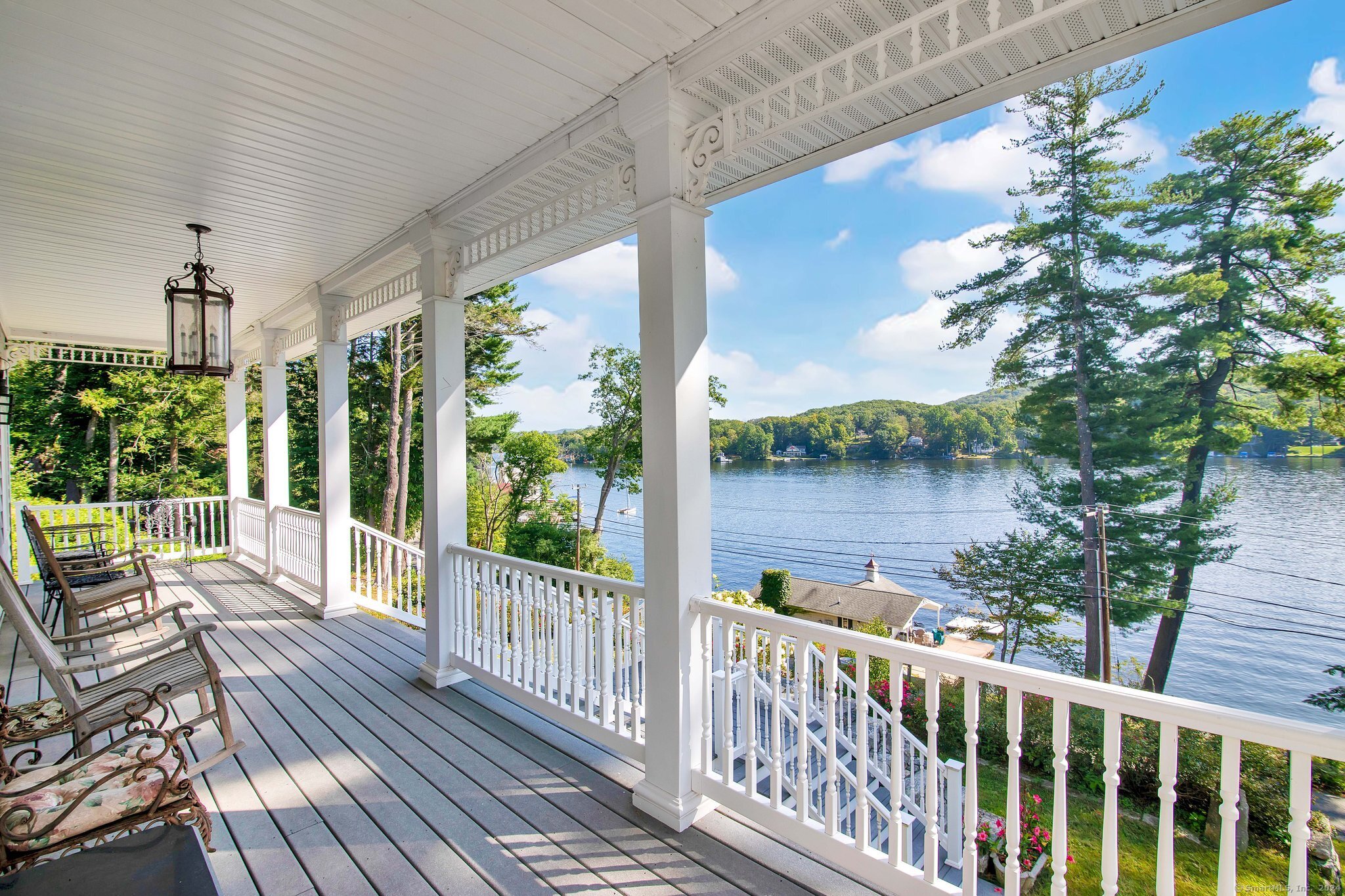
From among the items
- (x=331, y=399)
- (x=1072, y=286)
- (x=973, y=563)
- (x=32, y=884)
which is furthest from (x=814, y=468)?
(x=32, y=884)

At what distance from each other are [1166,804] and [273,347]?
818 cm

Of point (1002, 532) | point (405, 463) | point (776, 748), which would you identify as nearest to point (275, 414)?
point (776, 748)

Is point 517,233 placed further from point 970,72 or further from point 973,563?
point 973,563

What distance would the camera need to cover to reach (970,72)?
2.00 m

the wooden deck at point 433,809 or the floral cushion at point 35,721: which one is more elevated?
the floral cushion at point 35,721

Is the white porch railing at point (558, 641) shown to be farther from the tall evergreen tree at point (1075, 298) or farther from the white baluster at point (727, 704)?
the tall evergreen tree at point (1075, 298)

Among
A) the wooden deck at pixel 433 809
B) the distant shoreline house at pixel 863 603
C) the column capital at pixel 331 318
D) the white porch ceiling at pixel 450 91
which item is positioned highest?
the white porch ceiling at pixel 450 91

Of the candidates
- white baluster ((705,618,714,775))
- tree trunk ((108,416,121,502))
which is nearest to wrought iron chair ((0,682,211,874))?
white baluster ((705,618,714,775))

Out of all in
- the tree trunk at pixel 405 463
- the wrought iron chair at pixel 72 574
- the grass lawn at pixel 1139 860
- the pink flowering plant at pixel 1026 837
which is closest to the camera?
the wrought iron chair at pixel 72 574

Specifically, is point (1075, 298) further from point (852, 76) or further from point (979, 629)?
point (852, 76)

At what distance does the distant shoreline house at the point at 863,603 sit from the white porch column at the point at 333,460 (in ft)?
35.1

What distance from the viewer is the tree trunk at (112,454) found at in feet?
45.2

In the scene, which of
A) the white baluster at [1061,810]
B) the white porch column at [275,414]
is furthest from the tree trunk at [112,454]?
the white baluster at [1061,810]

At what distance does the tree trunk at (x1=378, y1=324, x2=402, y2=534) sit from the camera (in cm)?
1570
